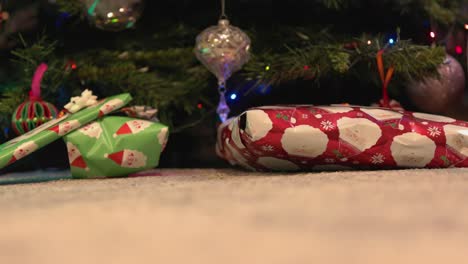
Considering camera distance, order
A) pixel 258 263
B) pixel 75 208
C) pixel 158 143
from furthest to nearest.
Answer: pixel 158 143, pixel 75 208, pixel 258 263

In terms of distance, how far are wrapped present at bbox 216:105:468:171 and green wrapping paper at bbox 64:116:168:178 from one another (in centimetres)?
15

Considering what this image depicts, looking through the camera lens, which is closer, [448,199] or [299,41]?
[448,199]

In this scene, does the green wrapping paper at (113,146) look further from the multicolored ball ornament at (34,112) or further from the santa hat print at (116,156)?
the multicolored ball ornament at (34,112)

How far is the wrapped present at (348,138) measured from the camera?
78 cm

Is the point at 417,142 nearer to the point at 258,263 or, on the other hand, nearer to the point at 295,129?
the point at 295,129

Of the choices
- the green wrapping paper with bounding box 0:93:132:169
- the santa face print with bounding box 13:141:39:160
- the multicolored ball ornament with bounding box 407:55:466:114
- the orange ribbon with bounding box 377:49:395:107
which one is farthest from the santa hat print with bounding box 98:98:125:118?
the multicolored ball ornament with bounding box 407:55:466:114

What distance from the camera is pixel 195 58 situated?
115 cm

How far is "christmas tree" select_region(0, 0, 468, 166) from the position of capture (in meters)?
1.04

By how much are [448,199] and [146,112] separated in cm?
66

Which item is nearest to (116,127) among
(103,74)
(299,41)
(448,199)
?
(103,74)

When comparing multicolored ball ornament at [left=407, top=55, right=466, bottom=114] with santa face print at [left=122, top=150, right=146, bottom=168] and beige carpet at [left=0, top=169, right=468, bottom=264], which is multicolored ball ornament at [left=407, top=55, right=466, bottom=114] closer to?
santa face print at [left=122, top=150, right=146, bottom=168]

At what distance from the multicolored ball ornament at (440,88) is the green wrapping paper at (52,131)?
0.60 m

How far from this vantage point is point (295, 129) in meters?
0.78

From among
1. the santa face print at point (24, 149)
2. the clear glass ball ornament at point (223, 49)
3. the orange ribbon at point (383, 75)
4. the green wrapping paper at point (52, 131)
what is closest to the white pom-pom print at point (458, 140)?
the orange ribbon at point (383, 75)
